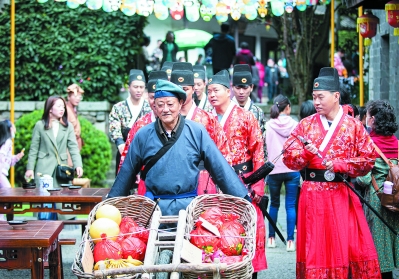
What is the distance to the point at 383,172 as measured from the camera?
673 centimetres

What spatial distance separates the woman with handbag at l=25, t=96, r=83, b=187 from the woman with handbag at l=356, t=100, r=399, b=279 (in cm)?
386

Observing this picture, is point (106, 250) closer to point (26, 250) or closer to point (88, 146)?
point (26, 250)

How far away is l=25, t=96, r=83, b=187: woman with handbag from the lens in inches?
348

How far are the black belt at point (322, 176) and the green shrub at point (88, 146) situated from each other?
21.7ft

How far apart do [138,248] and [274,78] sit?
711 inches

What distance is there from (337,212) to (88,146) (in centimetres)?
684

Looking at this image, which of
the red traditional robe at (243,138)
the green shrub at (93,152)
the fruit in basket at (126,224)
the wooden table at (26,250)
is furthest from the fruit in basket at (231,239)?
the green shrub at (93,152)

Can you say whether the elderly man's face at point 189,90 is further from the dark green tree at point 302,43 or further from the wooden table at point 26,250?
the dark green tree at point 302,43

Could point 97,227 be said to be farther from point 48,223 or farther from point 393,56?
point 393,56

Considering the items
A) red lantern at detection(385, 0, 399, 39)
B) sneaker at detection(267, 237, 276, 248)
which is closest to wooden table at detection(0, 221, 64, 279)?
sneaker at detection(267, 237, 276, 248)

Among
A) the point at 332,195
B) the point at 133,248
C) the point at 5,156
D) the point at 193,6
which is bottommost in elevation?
Answer: the point at 133,248

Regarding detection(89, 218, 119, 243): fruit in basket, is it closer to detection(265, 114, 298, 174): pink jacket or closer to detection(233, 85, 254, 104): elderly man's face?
detection(233, 85, 254, 104): elderly man's face

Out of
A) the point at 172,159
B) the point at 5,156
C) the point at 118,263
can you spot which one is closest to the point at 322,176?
the point at 172,159

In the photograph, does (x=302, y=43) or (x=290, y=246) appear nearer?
(x=290, y=246)
